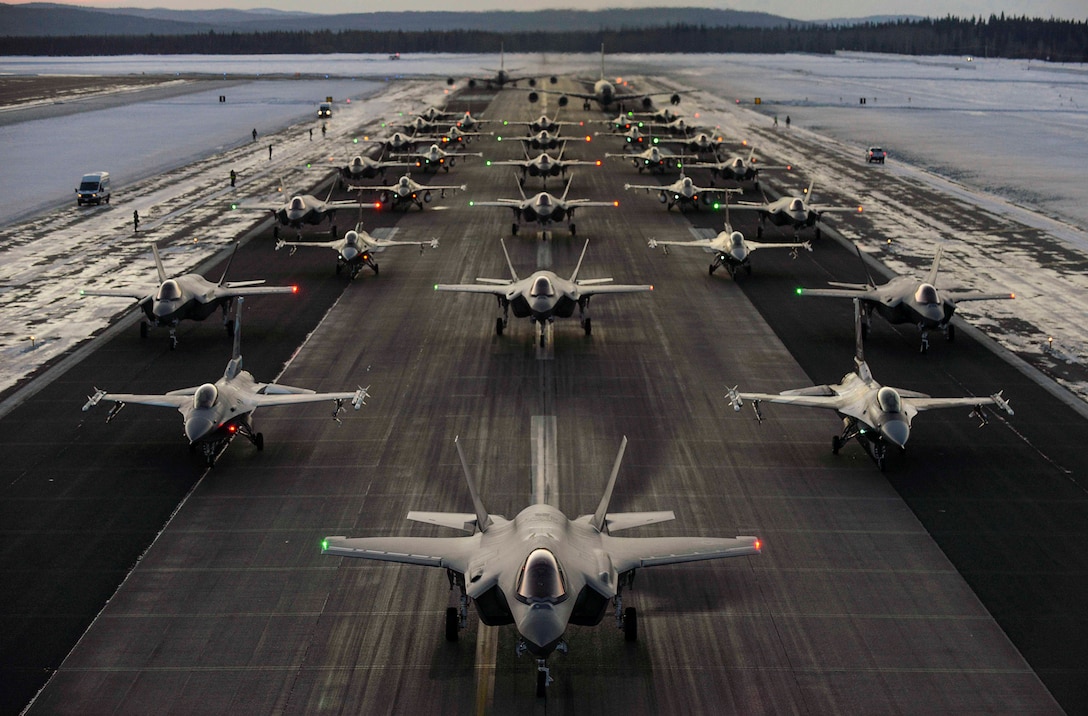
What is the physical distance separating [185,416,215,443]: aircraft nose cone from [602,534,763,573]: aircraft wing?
13.6m

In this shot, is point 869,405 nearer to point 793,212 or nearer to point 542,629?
point 542,629

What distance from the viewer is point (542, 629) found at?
1806 cm

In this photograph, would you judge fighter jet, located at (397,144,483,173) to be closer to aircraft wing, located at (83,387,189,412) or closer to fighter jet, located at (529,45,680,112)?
fighter jet, located at (529,45,680,112)

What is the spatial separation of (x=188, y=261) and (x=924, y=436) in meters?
42.9

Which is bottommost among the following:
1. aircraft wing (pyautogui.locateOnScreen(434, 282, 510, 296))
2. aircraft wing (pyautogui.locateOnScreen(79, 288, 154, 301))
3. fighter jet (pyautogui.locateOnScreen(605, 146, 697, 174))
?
aircraft wing (pyautogui.locateOnScreen(79, 288, 154, 301))

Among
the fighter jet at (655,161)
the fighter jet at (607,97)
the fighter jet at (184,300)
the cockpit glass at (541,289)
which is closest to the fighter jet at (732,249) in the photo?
the cockpit glass at (541,289)

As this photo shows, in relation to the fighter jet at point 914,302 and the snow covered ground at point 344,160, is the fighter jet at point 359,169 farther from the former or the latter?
the fighter jet at point 914,302

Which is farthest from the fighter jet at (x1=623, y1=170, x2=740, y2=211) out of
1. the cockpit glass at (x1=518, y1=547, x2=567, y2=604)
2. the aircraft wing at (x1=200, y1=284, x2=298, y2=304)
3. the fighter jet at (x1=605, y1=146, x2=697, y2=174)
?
the cockpit glass at (x1=518, y1=547, x2=567, y2=604)

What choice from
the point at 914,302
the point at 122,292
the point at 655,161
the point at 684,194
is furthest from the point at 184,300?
the point at 655,161

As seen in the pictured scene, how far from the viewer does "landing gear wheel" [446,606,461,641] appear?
69.7ft

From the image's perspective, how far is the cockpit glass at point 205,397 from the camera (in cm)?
2914

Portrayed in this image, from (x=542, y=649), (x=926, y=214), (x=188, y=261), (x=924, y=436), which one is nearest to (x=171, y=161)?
(x=188, y=261)

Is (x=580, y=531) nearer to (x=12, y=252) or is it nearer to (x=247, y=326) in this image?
(x=247, y=326)

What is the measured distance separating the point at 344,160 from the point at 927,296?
69.7 meters
